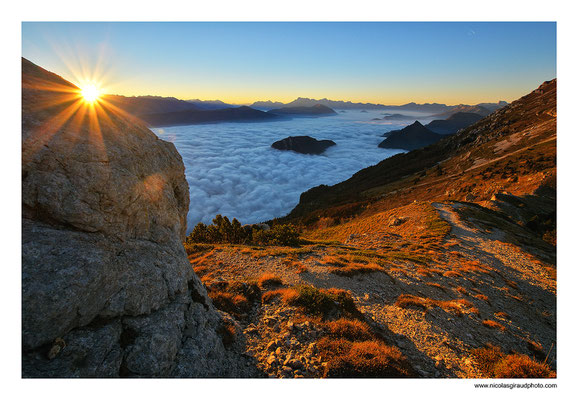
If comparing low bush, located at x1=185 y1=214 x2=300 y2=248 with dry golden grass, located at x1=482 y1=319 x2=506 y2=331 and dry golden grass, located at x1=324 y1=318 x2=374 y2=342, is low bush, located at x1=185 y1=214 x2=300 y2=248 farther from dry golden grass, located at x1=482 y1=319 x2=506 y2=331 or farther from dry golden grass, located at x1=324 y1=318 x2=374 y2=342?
dry golden grass, located at x1=482 y1=319 x2=506 y2=331

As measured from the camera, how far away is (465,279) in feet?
54.4

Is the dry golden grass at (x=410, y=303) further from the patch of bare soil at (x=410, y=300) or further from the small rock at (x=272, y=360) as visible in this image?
the small rock at (x=272, y=360)

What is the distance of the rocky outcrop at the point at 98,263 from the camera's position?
492cm

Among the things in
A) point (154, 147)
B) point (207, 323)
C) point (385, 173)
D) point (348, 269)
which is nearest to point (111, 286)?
point (207, 323)

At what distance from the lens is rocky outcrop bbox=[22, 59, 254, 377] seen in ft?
16.1

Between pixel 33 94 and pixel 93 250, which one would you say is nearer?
pixel 93 250

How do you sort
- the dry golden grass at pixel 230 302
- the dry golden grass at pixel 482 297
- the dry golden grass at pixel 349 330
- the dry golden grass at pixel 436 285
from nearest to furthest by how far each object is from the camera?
1. the dry golden grass at pixel 349 330
2. the dry golden grass at pixel 230 302
3. the dry golden grass at pixel 482 297
4. the dry golden grass at pixel 436 285

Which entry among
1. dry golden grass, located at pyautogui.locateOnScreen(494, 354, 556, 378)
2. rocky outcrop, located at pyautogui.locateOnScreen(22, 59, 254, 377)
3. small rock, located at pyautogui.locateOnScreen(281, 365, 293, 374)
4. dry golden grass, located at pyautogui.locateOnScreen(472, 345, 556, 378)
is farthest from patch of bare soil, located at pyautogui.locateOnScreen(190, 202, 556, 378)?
rocky outcrop, located at pyautogui.locateOnScreen(22, 59, 254, 377)

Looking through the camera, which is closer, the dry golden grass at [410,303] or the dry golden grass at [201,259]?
the dry golden grass at [410,303]

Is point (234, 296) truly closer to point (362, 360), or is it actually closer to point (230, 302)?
point (230, 302)

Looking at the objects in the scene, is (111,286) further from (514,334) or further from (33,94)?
(514,334)

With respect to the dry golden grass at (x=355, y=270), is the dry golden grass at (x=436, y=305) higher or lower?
lower

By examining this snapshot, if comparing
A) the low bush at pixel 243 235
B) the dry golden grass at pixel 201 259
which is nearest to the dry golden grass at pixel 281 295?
the dry golden grass at pixel 201 259

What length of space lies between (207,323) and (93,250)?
4.12 meters
